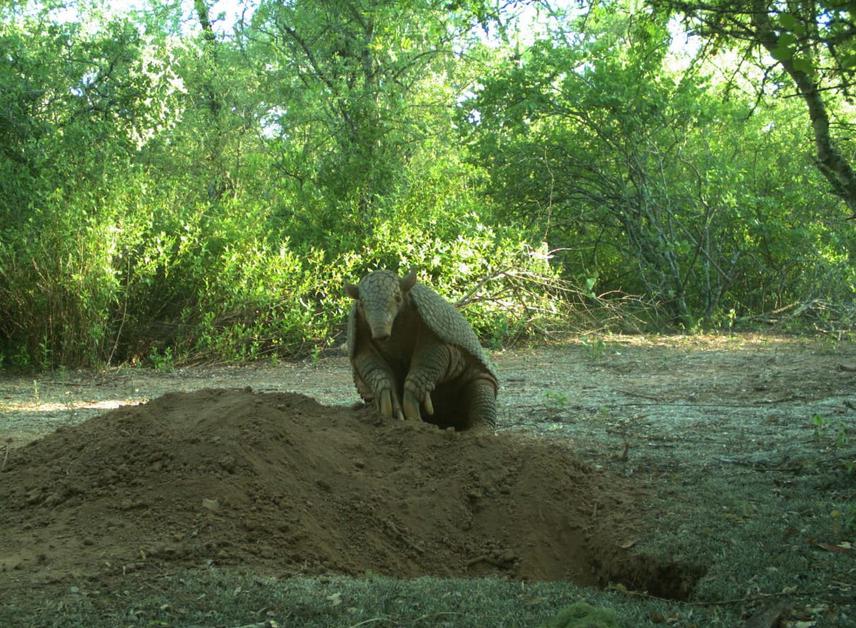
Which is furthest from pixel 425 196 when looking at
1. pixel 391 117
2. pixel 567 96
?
pixel 567 96

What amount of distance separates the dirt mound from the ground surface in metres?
0.01

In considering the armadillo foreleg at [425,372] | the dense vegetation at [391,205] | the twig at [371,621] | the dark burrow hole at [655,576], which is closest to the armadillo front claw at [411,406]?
the armadillo foreleg at [425,372]

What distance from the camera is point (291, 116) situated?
17.3 meters

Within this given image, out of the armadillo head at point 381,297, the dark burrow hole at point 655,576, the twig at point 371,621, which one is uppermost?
the armadillo head at point 381,297

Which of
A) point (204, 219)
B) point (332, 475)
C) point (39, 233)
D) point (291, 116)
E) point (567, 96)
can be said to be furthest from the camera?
point (291, 116)

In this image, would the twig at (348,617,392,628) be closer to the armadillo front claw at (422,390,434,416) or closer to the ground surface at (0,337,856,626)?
the ground surface at (0,337,856,626)

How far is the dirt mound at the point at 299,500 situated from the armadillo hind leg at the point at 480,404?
1.81ft

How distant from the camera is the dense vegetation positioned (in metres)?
11.4

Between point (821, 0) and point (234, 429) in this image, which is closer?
point (821, 0)

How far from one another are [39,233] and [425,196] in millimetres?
5595

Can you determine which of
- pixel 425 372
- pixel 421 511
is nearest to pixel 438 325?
pixel 425 372

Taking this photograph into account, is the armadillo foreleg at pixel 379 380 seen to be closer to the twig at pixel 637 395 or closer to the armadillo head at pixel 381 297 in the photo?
the armadillo head at pixel 381 297

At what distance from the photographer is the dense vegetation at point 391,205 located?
37.3 ft

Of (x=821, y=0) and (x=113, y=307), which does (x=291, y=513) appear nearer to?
(x=821, y=0)
